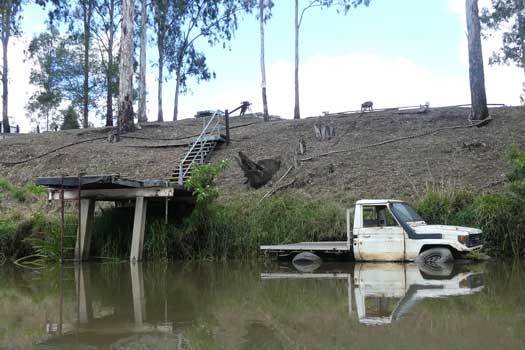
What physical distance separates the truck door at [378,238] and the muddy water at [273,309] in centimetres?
50

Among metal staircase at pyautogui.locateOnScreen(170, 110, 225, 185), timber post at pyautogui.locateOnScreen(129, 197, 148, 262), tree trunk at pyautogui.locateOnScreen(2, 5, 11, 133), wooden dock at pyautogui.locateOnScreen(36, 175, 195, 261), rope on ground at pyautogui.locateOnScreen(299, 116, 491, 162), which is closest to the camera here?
wooden dock at pyautogui.locateOnScreen(36, 175, 195, 261)

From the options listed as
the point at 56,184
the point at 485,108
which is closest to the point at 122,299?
the point at 56,184

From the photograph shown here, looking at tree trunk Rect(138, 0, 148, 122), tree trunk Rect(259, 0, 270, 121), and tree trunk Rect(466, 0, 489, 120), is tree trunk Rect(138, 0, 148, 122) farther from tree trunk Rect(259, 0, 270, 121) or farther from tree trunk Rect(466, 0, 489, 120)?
tree trunk Rect(466, 0, 489, 120)

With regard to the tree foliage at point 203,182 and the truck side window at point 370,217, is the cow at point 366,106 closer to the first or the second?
the tree foliage at point 203,182

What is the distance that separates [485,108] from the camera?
25.5 m

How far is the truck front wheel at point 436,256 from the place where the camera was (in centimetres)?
1429

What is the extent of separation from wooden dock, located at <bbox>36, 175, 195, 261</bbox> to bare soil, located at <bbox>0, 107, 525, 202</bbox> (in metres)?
4.09

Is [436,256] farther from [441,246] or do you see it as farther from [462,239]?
[462,239]

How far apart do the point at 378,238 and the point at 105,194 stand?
298 inches

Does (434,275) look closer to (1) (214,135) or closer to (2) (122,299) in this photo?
(2) (122,299)

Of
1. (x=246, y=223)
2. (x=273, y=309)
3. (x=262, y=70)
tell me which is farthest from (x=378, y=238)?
(x=262, y=70)

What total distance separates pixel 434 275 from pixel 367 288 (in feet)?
7.65

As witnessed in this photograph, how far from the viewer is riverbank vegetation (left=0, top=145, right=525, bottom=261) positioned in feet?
53.6

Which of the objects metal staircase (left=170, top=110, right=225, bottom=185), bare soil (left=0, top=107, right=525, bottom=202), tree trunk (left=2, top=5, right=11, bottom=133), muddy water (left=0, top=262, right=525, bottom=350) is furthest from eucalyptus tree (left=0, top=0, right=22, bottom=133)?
muddy water (left=0, top=262, right=525, bottom=350)
